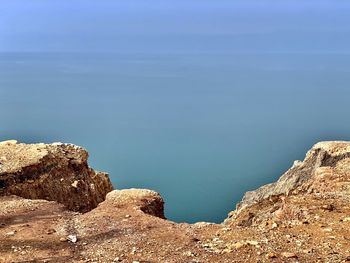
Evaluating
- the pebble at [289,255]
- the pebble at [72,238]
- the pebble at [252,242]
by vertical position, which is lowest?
the pebble at [289,255]

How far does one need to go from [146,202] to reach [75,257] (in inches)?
323

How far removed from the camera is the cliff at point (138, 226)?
606 inches

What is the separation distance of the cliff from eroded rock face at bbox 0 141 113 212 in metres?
0.05

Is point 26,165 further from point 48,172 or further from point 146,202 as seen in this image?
point 146,202

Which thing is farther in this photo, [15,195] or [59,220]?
[15,195]

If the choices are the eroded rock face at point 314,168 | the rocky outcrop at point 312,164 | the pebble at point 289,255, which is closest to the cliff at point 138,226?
the pebble at point 289,255

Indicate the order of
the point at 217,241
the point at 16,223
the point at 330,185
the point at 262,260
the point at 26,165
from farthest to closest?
the point at 26,165 < the point at 330,185 < the point at 16,223 < the point at 217,241 < the point at 262,260

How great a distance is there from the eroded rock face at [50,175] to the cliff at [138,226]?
0.05 m

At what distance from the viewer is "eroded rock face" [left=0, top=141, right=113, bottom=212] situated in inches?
987

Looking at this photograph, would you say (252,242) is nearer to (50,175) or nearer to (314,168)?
(50,175)

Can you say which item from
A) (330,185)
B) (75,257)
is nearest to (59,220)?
(75,257)

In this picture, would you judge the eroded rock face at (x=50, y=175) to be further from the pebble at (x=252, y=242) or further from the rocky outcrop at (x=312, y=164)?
the pebble at (x=252, y=242)

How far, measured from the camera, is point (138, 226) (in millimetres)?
18703

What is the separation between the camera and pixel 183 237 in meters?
17.1
